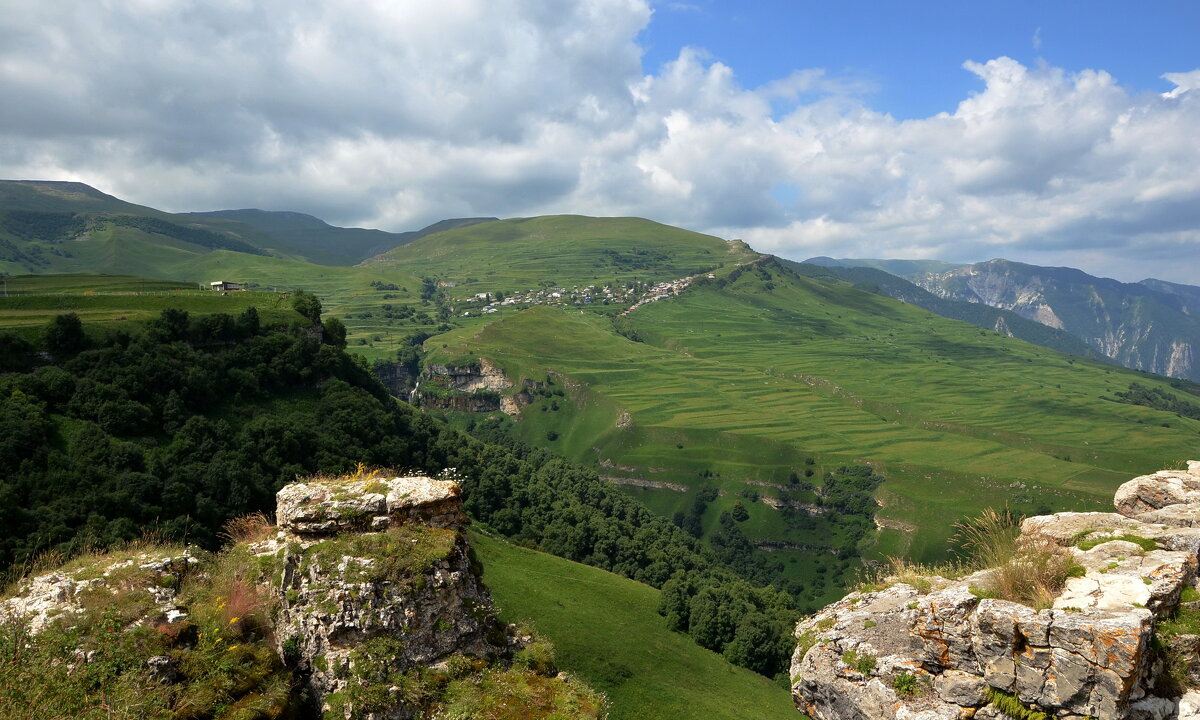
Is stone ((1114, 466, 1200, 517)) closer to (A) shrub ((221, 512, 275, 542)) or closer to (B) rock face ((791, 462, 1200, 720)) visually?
(B) rock face ((791, 462, 1200, 720))

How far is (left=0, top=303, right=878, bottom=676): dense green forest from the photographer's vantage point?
49.4 m

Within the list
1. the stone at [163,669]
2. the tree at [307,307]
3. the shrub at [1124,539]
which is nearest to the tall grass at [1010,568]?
the shrub at [1124,539]

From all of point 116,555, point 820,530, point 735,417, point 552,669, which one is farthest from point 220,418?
point 735,417

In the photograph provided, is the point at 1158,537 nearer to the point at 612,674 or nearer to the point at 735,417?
the point at 612,674

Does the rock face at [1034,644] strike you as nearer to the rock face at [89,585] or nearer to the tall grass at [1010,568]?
the tall grass at [1010,568]

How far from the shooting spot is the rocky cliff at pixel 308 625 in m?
13.2

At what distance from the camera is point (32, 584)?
15906 millimetres

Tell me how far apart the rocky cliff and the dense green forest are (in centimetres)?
2401

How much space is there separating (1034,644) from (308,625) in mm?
17468

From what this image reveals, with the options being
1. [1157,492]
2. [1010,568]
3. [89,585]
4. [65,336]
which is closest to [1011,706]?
[1010,568]

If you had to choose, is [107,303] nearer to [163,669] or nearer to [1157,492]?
[163,669]

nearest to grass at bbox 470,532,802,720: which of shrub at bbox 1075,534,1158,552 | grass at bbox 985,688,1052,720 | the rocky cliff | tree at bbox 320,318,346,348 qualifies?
the rocky cliff

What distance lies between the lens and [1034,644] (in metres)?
13.0

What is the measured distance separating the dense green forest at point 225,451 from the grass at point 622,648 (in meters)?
5.79
